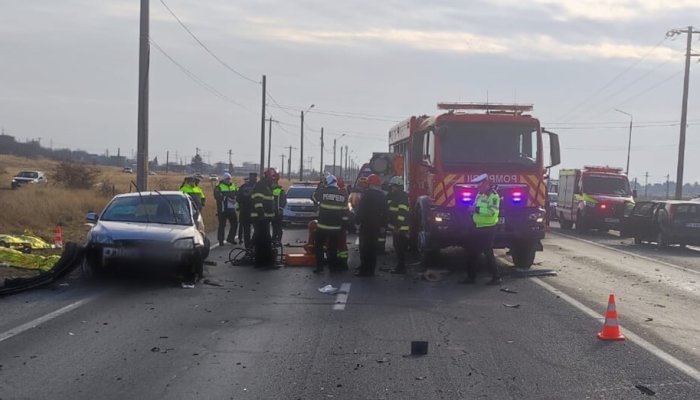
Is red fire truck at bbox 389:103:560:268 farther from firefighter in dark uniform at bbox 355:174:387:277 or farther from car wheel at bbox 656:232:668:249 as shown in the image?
car wheel at bbox 656:232:668:249

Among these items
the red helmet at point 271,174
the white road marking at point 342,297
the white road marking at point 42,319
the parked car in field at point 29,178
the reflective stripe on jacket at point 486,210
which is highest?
the red helmet at point 271,174

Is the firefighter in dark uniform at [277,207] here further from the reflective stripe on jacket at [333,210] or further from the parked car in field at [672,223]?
the parked car in field at [672,223]

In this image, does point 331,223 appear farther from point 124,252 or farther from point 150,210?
point 124,252

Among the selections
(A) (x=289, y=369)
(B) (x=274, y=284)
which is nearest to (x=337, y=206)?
(B) (x=274, y=284)

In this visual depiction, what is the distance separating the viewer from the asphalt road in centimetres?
648

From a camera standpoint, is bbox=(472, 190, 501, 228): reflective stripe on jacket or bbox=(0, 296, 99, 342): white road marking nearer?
bbox=(0, 296, 99, 342): white road marking

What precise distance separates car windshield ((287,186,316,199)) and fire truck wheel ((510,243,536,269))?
13.5 metres

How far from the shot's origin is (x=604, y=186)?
30984mm

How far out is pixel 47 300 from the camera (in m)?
10.6

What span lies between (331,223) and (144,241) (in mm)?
3574

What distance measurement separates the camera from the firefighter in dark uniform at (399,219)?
48.3ft

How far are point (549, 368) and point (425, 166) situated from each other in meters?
8.46

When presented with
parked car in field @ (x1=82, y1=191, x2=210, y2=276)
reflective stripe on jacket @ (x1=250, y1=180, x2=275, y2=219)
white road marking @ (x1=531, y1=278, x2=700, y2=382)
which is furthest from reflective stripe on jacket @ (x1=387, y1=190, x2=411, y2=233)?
parked car in field @ (x1=82, y1=191, x2=210, y2=276)

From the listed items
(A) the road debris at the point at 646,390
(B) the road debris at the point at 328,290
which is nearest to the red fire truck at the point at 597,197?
(B) the road debris at the point at 328,290
